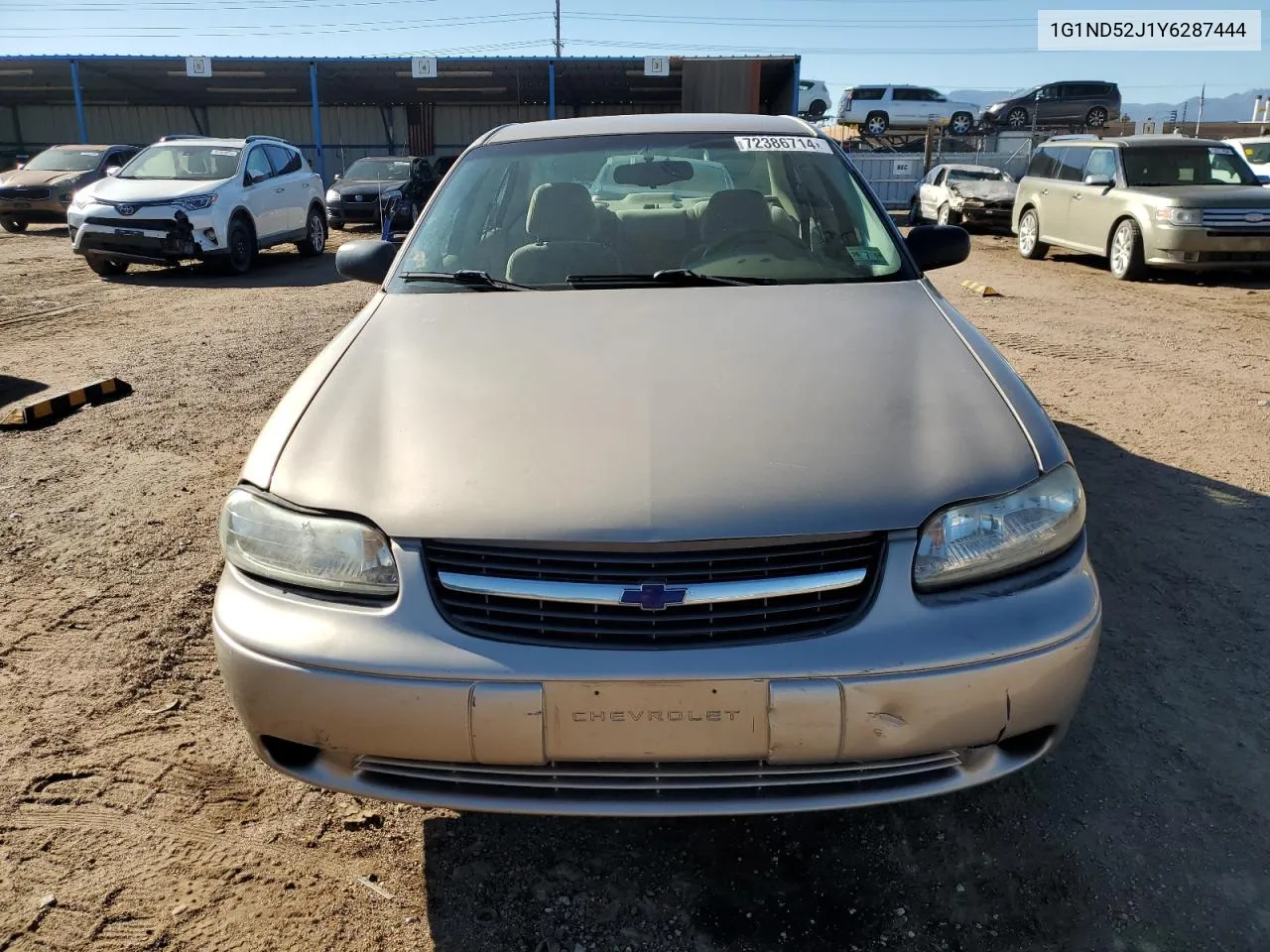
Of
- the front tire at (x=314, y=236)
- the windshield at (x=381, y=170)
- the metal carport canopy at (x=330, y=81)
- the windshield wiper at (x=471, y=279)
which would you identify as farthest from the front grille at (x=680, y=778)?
the metal carport canopy at (x=330, y=81)

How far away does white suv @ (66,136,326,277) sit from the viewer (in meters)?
11.0

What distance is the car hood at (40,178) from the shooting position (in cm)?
1666

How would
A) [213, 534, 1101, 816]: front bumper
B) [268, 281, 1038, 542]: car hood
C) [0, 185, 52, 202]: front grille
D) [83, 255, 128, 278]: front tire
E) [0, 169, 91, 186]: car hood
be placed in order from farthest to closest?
[0, 169, 91, 186]: car hood
[0, 185, 52, 202]: front grille
[83, 255, 128, 278]: front tire
[268, 281, 1038, 542]: car hood
[213, 534, 1101, 816]: front bumper

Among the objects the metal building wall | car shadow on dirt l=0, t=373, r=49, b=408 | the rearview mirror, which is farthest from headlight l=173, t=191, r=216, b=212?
the metal building wall

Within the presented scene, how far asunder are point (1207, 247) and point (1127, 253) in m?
0.96

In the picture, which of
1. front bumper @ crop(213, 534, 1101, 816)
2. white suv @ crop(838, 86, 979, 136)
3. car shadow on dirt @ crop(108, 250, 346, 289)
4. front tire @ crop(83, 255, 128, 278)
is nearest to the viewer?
front bumper @ crop(213, 534, 1101, 816)

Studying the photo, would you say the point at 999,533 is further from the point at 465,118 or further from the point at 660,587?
the point at 465,118

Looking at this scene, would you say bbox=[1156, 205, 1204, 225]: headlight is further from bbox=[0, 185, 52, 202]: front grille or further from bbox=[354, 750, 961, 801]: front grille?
bbox=[0, 185, 52, 202]: front grille

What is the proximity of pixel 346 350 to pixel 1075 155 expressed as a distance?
12.6 metres

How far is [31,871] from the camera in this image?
6.79 feet

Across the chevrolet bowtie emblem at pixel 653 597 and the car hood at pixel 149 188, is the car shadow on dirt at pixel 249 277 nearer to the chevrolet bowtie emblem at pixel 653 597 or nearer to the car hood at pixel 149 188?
the car hood at pixel 149 188

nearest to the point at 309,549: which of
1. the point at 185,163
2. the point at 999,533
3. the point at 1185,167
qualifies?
the point at 999,533

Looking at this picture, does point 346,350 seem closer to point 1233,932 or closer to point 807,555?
point 807,555

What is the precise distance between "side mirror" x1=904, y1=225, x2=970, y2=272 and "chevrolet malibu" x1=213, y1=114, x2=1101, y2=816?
3.70 feet
